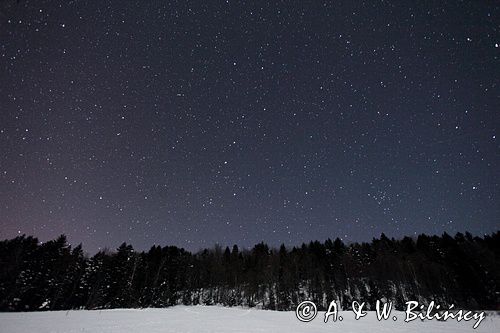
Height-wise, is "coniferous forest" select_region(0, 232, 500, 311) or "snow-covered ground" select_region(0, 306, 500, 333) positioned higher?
"coniferous forest" select_region(0, 232, 500, 311)

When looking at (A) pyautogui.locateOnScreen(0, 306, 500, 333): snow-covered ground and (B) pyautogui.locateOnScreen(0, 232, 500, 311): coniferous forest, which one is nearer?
(A) pyautogui.locateOnScreen(0, 306, 500, 333): snow-covered ground

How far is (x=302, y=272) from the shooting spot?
72875 millimetres

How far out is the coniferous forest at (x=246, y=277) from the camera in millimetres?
52156

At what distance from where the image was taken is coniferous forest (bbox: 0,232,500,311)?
5216 centimetres

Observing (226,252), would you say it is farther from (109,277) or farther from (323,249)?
(109,277)

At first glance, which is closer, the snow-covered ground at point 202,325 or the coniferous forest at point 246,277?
the snow-covered ground at point 202,325

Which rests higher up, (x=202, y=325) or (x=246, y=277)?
(x=246, y=277)

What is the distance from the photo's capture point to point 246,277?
7212cm

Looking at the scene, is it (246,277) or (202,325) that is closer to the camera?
(202,325)

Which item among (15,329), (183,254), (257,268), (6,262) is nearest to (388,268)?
(257,268)

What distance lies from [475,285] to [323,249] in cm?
3659

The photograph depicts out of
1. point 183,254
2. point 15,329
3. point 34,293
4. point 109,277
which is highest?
point 183,254

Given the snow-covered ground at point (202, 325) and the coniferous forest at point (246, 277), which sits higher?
the coniferous forest at point (246, 277)

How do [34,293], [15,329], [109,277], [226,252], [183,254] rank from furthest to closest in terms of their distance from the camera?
[226,252] < [183,254] < [109,277] < [34,293] < [15,329]
